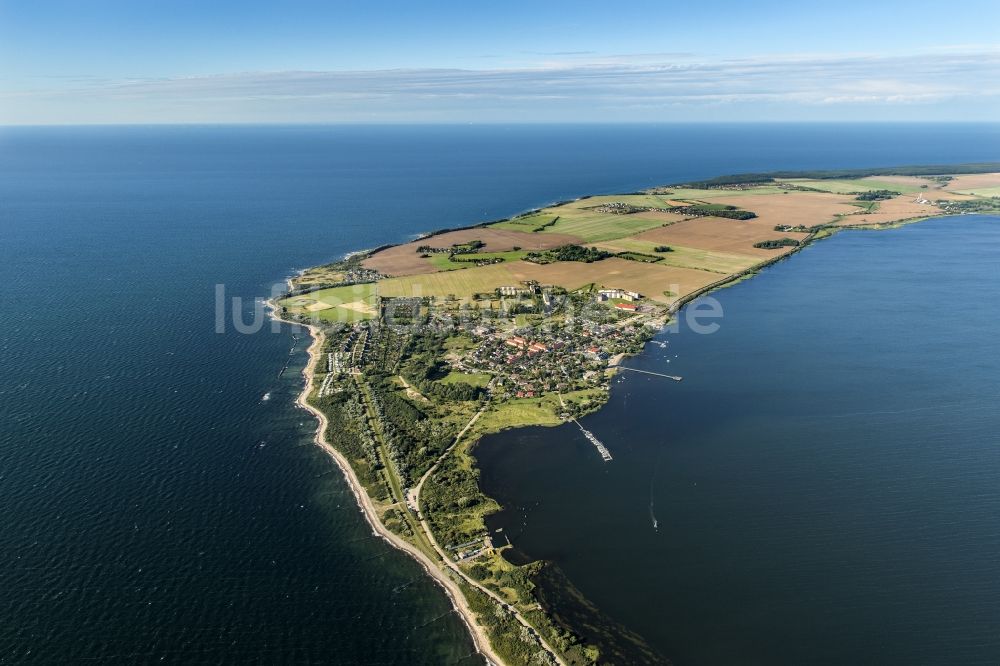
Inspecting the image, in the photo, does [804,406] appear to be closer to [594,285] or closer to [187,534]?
[594,285]

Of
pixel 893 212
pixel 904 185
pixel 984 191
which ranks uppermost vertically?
pixel 904 185

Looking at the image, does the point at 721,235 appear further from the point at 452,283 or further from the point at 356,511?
the point at 356,511

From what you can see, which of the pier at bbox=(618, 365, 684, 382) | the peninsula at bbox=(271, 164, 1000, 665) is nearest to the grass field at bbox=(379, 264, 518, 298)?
the peninsula at bbox=(271, 164, 1000, 665)

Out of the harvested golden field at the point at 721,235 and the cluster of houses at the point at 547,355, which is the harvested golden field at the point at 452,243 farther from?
the cluster of houses at the point at 547,355

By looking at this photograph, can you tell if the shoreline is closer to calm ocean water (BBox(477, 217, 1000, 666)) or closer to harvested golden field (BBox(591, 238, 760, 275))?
calm ocean water (BBox(477, 217, 1000, 666))

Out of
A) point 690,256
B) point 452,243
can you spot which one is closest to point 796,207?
point 690,256
